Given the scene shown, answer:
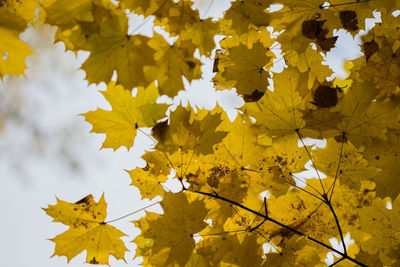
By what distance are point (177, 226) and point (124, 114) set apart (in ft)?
2.06

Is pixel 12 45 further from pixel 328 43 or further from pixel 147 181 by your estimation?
pixel 328 43

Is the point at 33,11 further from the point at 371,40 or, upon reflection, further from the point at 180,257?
the point at 371,40

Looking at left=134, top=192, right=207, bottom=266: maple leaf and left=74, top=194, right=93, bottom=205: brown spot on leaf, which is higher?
left=74, top=194, right=93, bottom=205: brown spot on leaf

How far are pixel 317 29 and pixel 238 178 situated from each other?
93cm

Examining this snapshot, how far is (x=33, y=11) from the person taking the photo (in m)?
1.71

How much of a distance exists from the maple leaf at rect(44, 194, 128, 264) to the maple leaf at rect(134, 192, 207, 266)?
1.03ft

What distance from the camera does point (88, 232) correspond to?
1.81m

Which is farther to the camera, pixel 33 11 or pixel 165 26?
pixel 33 11

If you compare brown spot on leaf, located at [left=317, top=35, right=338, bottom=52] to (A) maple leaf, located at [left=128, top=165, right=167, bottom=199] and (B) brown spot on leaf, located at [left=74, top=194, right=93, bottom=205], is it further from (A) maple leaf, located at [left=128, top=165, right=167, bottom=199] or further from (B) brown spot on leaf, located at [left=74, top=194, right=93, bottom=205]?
(B) brown spot on leaf, located at [left=74, top=194, right=93, bottom=205]

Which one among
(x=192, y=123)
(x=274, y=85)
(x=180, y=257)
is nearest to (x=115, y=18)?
(x=192, y=123)

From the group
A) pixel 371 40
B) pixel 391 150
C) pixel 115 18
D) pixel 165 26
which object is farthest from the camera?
pixel 371 40

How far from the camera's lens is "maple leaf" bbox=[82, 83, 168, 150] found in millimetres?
1670

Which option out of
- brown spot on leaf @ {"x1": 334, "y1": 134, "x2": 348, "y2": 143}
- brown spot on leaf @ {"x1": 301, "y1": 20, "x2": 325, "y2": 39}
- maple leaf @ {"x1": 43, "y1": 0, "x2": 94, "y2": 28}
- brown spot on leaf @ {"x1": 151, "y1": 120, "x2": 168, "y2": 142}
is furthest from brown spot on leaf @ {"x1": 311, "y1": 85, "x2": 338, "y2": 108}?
maple leaf @ {"x1": 43, "y1": 0, "x2": 94, "y2": 28}

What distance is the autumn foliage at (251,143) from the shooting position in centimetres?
160
